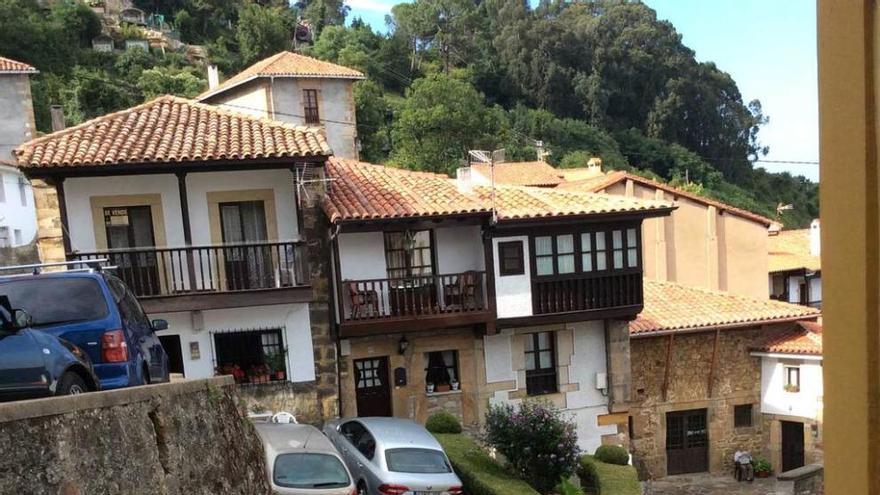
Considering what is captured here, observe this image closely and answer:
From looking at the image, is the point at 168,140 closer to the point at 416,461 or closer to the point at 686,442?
the point at 416,461

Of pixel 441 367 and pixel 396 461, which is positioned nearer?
pixel 396 461

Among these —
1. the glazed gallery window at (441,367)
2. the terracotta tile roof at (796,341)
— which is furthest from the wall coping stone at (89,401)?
the terracotta tile roof at (796,341)

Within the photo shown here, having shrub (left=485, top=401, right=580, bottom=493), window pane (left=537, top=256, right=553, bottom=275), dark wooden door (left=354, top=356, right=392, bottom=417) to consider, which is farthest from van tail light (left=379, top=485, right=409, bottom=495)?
window pane (left=537, top=256, right=553, bottom=275)

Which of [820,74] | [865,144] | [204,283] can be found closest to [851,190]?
[865,144]

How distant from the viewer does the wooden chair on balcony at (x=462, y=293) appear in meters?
16.1

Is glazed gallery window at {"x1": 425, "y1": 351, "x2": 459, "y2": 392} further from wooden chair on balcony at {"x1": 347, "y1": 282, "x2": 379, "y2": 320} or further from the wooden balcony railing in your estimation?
the wooden balcony railing

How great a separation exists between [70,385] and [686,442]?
59.6 feet

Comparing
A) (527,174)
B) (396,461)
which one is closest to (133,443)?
(396,461)

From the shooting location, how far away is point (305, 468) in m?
9.95

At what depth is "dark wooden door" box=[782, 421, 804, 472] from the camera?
19656 mm

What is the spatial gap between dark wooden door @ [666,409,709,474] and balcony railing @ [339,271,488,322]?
26.6 feet

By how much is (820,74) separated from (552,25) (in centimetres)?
8608

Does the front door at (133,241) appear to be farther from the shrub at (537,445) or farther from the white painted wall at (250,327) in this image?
the shrub at (537,445)

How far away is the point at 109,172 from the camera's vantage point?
45.7 ft
